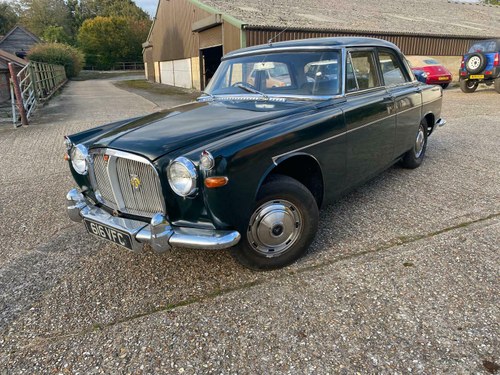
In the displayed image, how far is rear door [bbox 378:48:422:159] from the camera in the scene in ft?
13.9

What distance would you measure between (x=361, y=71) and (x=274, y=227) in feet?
6.75

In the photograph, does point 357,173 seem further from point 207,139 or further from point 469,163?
point 469,163

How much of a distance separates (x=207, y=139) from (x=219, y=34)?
15.8 meters

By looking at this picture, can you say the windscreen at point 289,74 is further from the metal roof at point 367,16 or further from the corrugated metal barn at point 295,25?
the metal roof at point 367,16

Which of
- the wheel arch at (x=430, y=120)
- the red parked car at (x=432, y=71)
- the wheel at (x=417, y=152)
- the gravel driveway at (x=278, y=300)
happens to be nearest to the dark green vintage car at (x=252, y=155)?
the gravel driveway at (x=278, y=300)

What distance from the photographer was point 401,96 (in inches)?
169

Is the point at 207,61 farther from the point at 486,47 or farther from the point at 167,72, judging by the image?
the point at 486,47

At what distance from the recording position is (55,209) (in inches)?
170

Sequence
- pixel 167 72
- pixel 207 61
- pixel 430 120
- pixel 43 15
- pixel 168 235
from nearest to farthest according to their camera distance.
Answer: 1. pixel 168 235
2. pixel 430 120
3. pixel 207 61
4. pixel 167 72
5. pixel 43 15

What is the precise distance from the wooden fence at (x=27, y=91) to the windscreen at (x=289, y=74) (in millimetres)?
8100

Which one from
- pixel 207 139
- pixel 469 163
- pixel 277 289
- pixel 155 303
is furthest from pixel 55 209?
pixel 469 163

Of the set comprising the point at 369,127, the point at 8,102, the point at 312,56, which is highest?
the point at 312,56

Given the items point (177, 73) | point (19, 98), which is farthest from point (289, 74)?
point (177, 73)

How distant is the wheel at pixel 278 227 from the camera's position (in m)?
2.71
